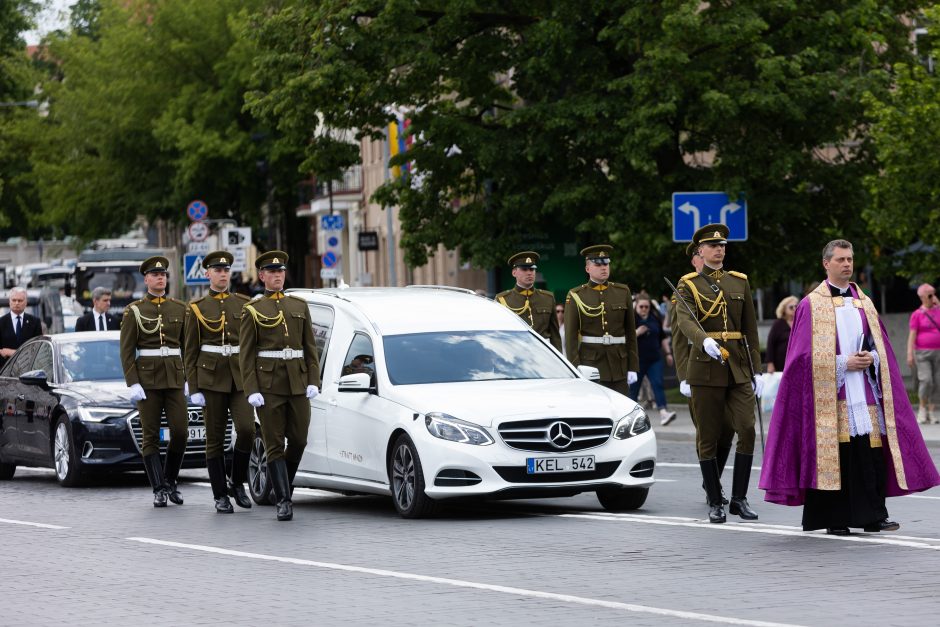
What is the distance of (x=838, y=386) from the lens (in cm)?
1237

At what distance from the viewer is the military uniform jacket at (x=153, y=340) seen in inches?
647

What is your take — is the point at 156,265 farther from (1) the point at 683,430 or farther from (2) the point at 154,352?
(1) the point at 683,430

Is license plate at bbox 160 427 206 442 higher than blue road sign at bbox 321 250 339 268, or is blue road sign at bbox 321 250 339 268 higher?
blue road sign at bbox 321 250 339 268

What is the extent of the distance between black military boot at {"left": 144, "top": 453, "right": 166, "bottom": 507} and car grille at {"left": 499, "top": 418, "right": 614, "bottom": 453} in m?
3.63

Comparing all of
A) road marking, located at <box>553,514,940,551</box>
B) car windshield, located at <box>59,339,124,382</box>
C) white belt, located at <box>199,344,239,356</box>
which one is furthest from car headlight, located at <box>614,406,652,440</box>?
car windshield, located at <box>59,339,124,382</box>

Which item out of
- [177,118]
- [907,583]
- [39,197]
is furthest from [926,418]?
[39,197]

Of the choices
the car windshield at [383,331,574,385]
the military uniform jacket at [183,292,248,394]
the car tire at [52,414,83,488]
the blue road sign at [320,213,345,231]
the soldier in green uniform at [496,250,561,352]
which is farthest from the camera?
the blue road sign at [320,213,345,231]

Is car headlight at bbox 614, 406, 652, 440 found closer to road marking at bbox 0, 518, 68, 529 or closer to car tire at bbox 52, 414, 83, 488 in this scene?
road marking at bbox 0, 518, 68, 529

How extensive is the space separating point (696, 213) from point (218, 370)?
10956 millimetres

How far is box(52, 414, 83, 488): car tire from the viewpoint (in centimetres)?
Answer: 1906

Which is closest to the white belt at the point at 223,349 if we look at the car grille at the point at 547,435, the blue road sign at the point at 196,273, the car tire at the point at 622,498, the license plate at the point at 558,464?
the car grille at the point at 547,435

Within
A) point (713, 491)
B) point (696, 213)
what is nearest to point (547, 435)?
point (713, 491)

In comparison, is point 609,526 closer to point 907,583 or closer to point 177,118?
point 907,583

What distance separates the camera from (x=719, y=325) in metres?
13.9
